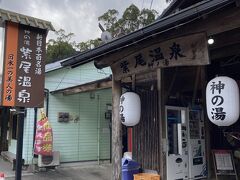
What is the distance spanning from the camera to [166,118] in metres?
7.25

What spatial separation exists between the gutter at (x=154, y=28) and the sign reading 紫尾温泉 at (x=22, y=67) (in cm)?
65

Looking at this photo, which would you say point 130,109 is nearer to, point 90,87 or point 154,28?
point 154,28

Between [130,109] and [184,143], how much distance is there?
304cm

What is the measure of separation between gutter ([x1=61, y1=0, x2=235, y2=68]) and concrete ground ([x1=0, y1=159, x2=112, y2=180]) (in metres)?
5.55

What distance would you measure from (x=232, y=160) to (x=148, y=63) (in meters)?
3.46

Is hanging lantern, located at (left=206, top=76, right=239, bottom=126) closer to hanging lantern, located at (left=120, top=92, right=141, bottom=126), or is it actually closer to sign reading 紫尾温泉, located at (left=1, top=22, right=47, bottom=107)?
hanging lantern, located at (left=120, top=92, right=141, bottom=126)

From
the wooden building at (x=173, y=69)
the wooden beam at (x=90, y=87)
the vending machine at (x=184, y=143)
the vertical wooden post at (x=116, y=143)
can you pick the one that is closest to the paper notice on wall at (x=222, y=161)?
the wooden building at (x=173, y=69)

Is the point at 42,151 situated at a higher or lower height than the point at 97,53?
lower

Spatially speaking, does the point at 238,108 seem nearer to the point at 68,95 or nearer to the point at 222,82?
the point at 222,82

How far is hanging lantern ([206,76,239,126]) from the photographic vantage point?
3.95 meters

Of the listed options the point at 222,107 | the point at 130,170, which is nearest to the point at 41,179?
the point at 130,170

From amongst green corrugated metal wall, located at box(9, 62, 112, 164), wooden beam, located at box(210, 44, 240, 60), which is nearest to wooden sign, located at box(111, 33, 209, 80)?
wooden beam, located at box(210, 44, 240, 60)

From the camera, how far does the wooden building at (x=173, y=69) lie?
13.2 feet

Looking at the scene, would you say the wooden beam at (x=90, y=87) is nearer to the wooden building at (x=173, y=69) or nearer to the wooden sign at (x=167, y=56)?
the wooden building at (x=173, y=69)
